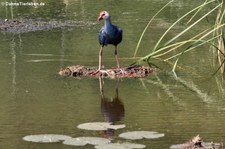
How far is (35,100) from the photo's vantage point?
8.98 meters

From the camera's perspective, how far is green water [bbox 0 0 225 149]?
24.7 feet

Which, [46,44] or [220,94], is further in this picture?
[46,44]

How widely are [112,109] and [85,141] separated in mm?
1691

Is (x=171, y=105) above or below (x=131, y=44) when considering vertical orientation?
below

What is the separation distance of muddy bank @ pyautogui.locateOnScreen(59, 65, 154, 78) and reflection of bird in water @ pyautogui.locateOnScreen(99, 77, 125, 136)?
0.89 m

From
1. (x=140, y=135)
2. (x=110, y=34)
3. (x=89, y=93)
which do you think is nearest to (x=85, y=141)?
(x=140, y=135)

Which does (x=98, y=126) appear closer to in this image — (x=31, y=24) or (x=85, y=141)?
(x=85, y=141)

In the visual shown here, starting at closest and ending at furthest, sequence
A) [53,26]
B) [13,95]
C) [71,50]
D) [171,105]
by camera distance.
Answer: [171,105] < [13,95] < [71,50] < [53,26]

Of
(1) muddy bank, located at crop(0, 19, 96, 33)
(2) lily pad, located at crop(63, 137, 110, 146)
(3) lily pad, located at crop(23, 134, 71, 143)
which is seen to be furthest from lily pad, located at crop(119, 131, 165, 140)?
(1) muddy bank, located at crop(0, 19, 96, 33)

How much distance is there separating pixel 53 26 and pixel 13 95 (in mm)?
6609

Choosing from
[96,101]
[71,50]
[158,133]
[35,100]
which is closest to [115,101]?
[96,101]

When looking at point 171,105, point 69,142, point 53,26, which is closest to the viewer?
point 69,142

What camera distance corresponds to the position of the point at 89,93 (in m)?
9.40

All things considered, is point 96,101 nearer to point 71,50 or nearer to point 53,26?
point 71,50
